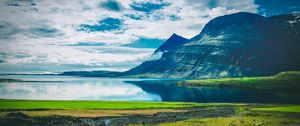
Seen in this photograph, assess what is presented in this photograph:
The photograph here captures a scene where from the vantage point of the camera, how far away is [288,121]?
56594 millimetres

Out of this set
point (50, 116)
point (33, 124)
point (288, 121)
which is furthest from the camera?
point (50, 116)

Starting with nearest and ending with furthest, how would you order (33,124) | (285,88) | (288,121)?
(33,124) < (288,121) < (285,88)

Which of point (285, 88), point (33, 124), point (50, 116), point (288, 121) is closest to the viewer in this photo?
point (33, 124)

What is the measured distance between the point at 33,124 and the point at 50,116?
967 centimetres

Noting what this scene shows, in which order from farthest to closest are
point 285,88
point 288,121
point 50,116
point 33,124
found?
point 285,88 < point 50,116 < point 288,121 < point 33,124

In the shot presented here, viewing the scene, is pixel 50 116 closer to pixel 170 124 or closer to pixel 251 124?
pixel 170 124

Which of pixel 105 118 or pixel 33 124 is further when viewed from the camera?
pixel 105 118

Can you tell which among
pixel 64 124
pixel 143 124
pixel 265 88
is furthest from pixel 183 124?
pixel 265 88

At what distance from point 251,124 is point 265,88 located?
518 feet

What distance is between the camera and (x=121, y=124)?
178ft

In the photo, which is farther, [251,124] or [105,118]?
[105,118]

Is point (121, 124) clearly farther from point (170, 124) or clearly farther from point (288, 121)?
point (288, 121)

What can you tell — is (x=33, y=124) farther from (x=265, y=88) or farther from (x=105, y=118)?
(x=265, y=88)

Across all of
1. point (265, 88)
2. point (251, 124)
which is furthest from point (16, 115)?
point (265, 88)
